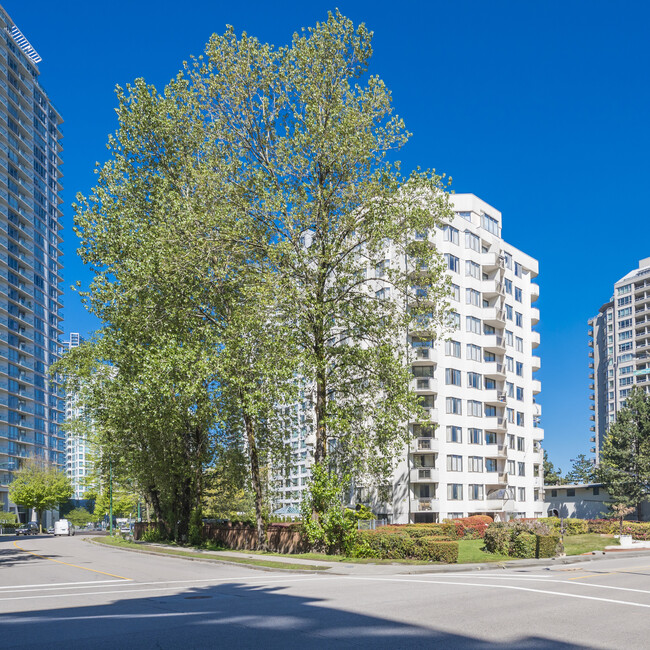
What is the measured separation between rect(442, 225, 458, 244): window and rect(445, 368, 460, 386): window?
465 inches

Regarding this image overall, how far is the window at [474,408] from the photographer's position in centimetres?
6538

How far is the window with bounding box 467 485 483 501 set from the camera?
6328 centimetres

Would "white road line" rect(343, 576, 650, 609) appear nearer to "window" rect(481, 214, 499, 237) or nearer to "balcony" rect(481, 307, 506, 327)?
"balcony" rect(481, 307, 506, 327)

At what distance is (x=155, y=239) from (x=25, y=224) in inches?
4409

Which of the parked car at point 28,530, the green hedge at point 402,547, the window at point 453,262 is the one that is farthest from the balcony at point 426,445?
the parked car at point 28,530

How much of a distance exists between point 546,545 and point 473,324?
37.4 meters

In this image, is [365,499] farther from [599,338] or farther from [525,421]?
[599,338]

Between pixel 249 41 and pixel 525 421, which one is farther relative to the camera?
pixel 525 421

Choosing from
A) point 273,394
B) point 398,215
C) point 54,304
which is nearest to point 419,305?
point 398,215

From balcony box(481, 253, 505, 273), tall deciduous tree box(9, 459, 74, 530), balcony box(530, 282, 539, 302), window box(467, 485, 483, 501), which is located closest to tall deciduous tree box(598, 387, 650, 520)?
balcony box(530, 282, 539, 302)

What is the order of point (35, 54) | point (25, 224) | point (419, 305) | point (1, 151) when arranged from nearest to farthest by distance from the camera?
point (419, 305) < point (1, 151) < point (25, 224) < point (35, 54)

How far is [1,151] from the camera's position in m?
121

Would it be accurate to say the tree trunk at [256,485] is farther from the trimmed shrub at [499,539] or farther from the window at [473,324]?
the window at [473,324]

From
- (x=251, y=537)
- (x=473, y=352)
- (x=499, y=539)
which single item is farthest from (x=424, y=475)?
(x=499, y=539)
